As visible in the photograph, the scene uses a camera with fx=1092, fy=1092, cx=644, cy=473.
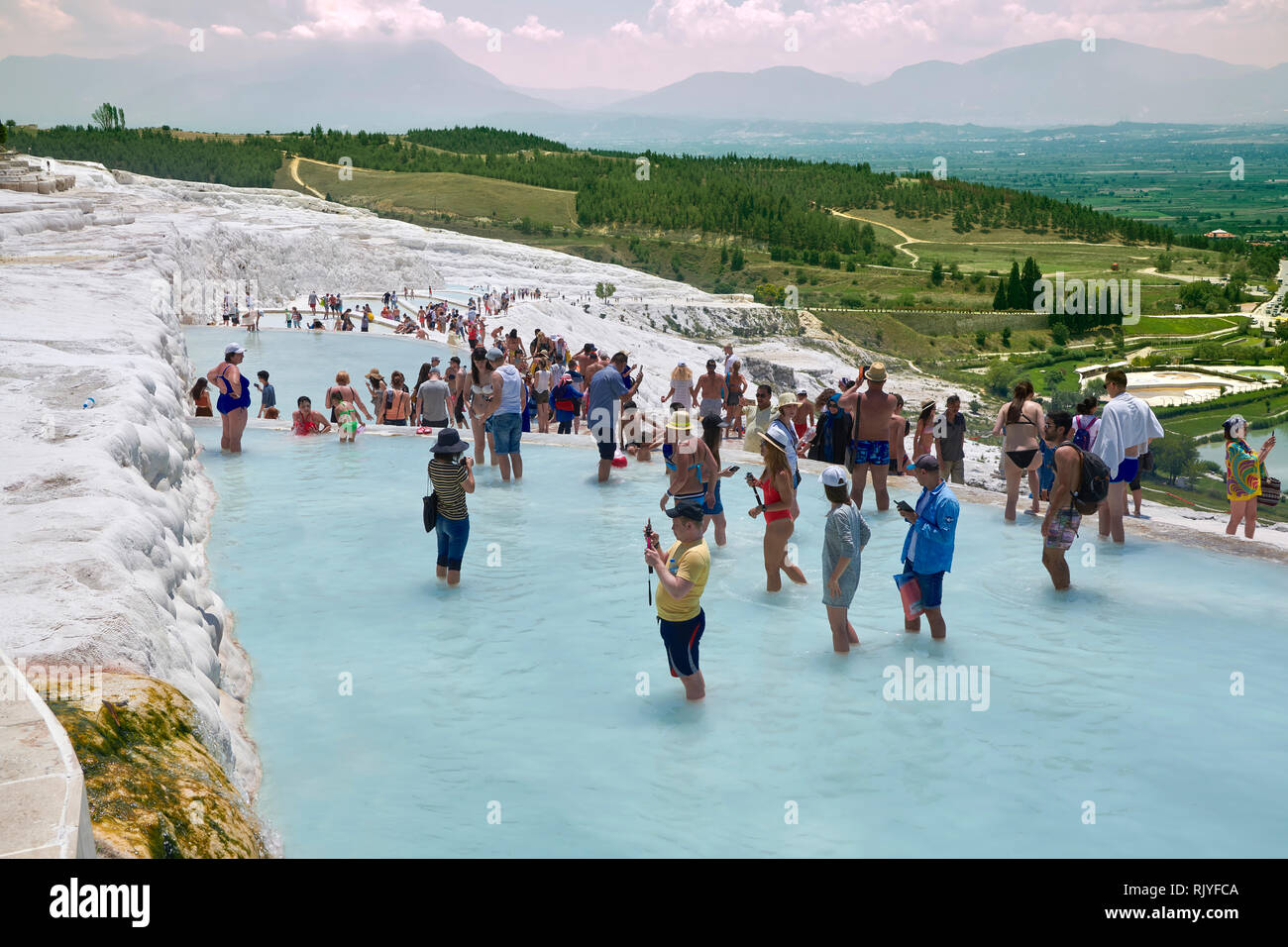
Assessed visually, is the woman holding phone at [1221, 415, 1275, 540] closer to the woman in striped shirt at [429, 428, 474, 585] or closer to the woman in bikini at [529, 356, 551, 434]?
the woman in striped shirt at [429, 428, 474, 585]

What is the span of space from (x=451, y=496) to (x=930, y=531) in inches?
141

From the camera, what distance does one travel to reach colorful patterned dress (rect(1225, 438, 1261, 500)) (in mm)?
9413

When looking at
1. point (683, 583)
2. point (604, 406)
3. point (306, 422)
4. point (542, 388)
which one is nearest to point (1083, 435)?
point (604, 406)

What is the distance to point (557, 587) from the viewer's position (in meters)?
8.75

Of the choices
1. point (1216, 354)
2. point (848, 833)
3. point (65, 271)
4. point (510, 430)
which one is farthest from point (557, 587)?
point (1216, 354)

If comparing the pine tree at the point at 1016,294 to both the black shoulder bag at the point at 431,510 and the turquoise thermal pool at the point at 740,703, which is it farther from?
the black shoulder bag at the point at 431,510

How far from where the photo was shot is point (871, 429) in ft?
33.8

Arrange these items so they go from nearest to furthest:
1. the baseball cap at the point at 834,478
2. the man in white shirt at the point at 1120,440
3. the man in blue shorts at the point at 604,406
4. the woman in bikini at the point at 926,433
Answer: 1. the baseball cap at the point at 834,478
2. the man in white shirt at the point at 1120,440
3. the man in blue shorts at the point at 604,406
4. the woman in bikini at the point at 926,433

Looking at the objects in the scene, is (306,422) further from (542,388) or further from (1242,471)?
(1242,471)

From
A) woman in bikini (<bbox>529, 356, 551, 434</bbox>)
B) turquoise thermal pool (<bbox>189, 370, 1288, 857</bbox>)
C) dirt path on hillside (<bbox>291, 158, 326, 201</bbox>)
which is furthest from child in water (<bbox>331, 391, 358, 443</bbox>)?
dirt path on hillside (<bbox>291, 158, 326, 201</bbox>)

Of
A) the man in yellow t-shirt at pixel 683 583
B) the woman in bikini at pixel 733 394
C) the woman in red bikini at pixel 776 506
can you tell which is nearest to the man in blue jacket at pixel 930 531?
the woman in red bikini at pixel 776 506

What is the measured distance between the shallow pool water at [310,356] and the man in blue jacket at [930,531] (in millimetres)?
14458

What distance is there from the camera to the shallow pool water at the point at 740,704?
527 centimetres

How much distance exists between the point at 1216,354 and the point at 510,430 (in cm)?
5591
